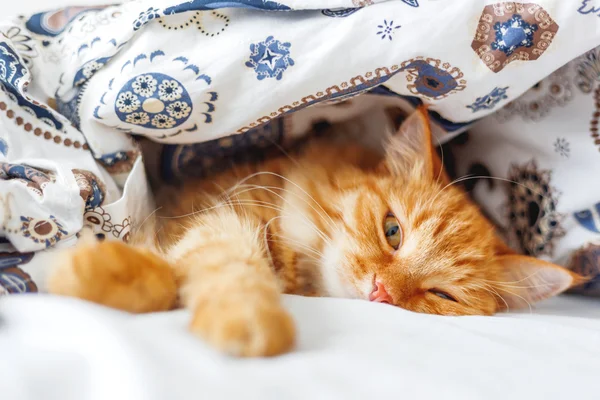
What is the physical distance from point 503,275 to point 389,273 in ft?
1.22

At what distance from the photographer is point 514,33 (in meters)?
0.99

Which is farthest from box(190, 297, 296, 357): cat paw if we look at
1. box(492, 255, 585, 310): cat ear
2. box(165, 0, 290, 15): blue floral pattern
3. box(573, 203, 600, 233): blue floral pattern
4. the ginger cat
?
box(573, 203, 600, 233): blue floral pattern

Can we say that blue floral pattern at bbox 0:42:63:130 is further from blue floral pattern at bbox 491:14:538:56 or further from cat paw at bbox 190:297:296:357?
blue floral pattern at bbox 491:14:538:56

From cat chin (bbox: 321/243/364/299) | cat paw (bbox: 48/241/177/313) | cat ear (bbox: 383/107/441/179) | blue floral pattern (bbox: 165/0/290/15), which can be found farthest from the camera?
cat ear (bbox: 383/107/441/179)

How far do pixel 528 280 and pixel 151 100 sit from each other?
985 millimetres

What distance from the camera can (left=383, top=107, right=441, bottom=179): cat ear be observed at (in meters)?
1.17

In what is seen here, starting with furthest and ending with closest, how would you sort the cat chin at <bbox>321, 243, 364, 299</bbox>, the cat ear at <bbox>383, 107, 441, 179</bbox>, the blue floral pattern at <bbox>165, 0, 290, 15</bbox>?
the cat ear at <bbox>383, 107, 441, 179</bbox> < the cat chin at <bbox>321, 243, 364, 299</bbox> < the blue floral pattern at <bbox>165, 0, 290, 15</bbox>

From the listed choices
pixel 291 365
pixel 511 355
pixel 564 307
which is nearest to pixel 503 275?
pixel 564 307

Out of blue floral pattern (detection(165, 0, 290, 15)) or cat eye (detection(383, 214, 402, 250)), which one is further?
cat eye (detection(383, 214, 402, 250))

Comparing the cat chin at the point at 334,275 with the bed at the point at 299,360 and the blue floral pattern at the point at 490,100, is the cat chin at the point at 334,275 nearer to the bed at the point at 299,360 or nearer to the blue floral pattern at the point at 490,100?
the bed at the point at 299,360

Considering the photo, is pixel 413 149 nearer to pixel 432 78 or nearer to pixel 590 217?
pixel 432 78

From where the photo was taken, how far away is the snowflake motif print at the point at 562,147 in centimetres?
121

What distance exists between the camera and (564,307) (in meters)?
1.25

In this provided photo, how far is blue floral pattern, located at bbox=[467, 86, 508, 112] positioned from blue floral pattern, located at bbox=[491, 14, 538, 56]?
11 cm
